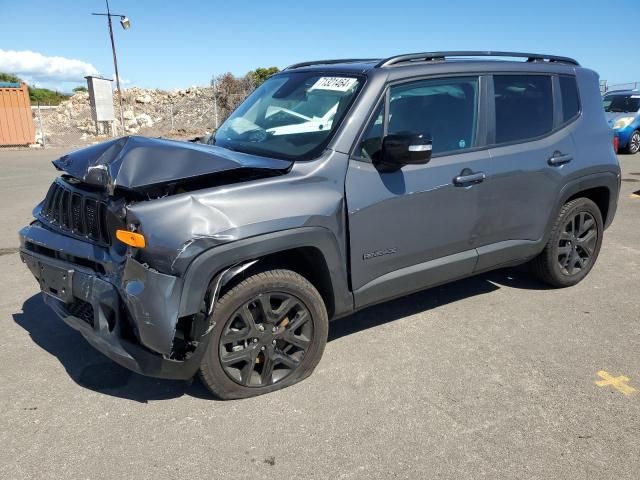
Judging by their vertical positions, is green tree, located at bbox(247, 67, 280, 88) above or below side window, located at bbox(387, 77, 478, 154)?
above

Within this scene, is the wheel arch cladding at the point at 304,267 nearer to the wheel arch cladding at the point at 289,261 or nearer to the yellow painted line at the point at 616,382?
the wheel arch cladding at the point at 289,261

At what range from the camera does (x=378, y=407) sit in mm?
3037

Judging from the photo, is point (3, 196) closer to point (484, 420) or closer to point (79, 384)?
point (79, 384)

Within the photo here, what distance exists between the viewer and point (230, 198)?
2.78 metres

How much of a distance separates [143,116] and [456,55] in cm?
2989

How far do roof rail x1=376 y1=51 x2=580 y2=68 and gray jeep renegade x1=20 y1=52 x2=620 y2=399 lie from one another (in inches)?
0.8

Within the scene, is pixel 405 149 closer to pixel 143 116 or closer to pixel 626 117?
pixel 626 117

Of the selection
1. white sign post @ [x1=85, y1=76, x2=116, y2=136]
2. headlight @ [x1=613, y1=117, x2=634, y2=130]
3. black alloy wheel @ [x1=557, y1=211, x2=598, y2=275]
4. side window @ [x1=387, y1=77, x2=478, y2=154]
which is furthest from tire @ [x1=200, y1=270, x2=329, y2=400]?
white sign post @ [x1=85, y1=76, x2=116, y2=136]

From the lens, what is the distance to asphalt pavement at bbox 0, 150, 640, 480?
101 inches

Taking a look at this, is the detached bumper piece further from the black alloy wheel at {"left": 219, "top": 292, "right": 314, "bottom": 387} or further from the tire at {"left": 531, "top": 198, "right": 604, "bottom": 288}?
the tire at {"left": 531, "top": 198, "right": 604, "bottom": 288}

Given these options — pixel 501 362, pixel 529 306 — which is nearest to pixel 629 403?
pixel 501 362

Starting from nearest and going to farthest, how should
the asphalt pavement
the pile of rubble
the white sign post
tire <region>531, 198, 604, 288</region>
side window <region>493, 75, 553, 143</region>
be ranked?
1. the asphalt pavement
2. side window <region>493, 75, 553, 143</region>
3. tire <region>531, 198, 604, 288</region>
4. the white sign post
5. the pile of rubble

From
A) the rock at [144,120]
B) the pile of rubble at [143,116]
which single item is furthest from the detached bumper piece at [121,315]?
the rock at [144,120]

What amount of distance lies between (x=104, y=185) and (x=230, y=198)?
68cm
